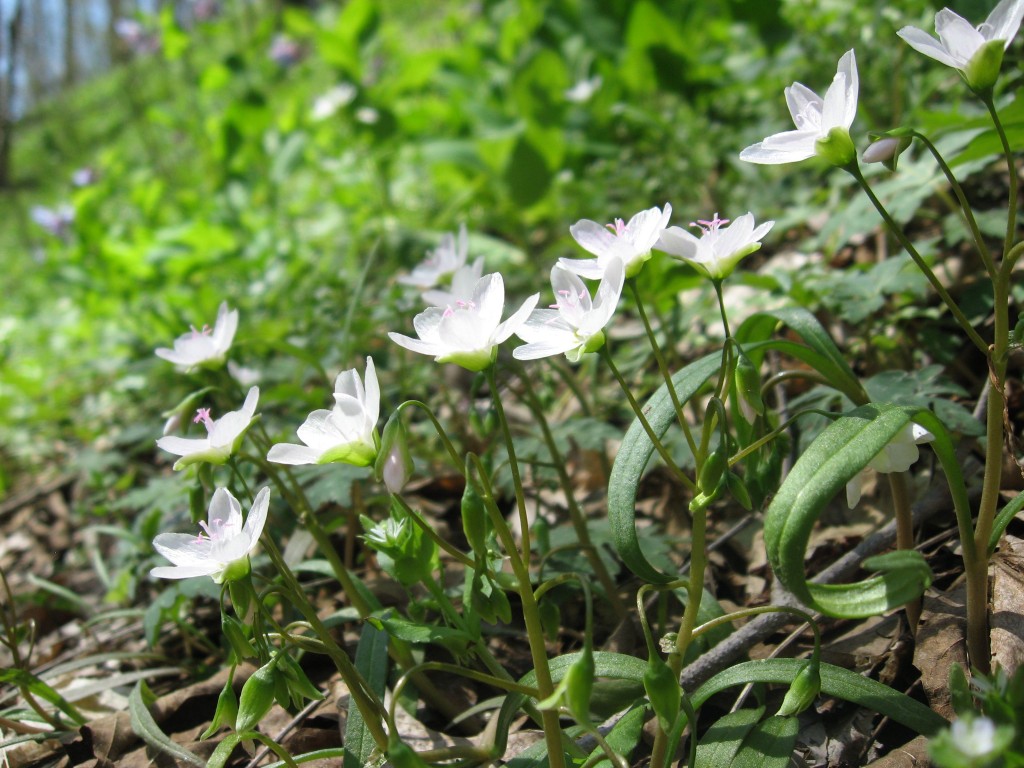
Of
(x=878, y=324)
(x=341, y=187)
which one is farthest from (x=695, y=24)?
(x=878, y=324)

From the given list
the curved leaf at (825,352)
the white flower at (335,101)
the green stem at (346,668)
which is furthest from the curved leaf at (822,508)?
the white flower at (335,101)

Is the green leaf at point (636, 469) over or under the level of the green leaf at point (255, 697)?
Result: over

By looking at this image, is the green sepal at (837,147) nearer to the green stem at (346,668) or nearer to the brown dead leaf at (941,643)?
the brown dead leaf at (941,643)

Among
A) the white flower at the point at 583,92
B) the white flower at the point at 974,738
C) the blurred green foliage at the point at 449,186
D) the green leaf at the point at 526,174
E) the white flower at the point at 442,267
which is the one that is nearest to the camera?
the white flower at the point at 974,738

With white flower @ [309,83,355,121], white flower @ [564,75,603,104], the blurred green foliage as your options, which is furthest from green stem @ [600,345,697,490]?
white flower @ [309,83,355,121]

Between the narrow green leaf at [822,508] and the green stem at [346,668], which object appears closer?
the narrow green leaf at [822,508]

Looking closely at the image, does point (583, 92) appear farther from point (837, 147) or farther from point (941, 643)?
point (941, 643)

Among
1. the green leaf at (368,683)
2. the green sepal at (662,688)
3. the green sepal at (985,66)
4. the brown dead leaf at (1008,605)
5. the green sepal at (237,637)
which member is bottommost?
the green leaf at (368,683)
